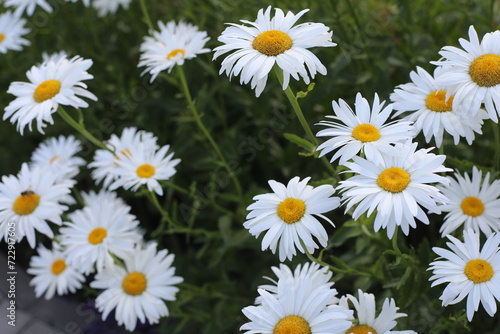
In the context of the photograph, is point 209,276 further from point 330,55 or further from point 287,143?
point 330,55

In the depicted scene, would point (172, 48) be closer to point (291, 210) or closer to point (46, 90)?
point (46, 90)

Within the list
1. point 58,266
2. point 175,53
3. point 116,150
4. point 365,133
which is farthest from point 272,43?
point 58,266

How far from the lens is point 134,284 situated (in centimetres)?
247

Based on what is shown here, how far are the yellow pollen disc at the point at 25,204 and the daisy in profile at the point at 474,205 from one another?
1636 mm

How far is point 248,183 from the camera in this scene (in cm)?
345

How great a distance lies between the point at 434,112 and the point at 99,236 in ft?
4.74

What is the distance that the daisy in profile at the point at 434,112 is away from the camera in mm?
2014

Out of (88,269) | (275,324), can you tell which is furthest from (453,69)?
(88,269)

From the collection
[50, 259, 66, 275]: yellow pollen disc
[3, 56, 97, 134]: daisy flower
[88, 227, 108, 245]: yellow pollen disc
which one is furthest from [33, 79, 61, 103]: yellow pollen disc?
[50, 259, 66, 275]: yellow pollen disc

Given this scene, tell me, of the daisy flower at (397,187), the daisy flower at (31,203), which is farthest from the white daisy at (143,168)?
the daisy flower at (397,187)

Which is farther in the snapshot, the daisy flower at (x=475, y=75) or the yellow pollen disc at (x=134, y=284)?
the yellow pollen disc at (x=134, y=284)

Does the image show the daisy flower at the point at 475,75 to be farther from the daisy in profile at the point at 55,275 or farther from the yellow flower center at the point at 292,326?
the daisy in profile at the point at 55,275

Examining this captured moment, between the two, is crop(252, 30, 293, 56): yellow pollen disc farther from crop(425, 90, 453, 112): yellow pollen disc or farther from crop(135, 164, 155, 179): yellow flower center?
crop(135, 164, 155, 179): yellow flower center

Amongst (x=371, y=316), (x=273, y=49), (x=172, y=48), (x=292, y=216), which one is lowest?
(x=371, y=316)
